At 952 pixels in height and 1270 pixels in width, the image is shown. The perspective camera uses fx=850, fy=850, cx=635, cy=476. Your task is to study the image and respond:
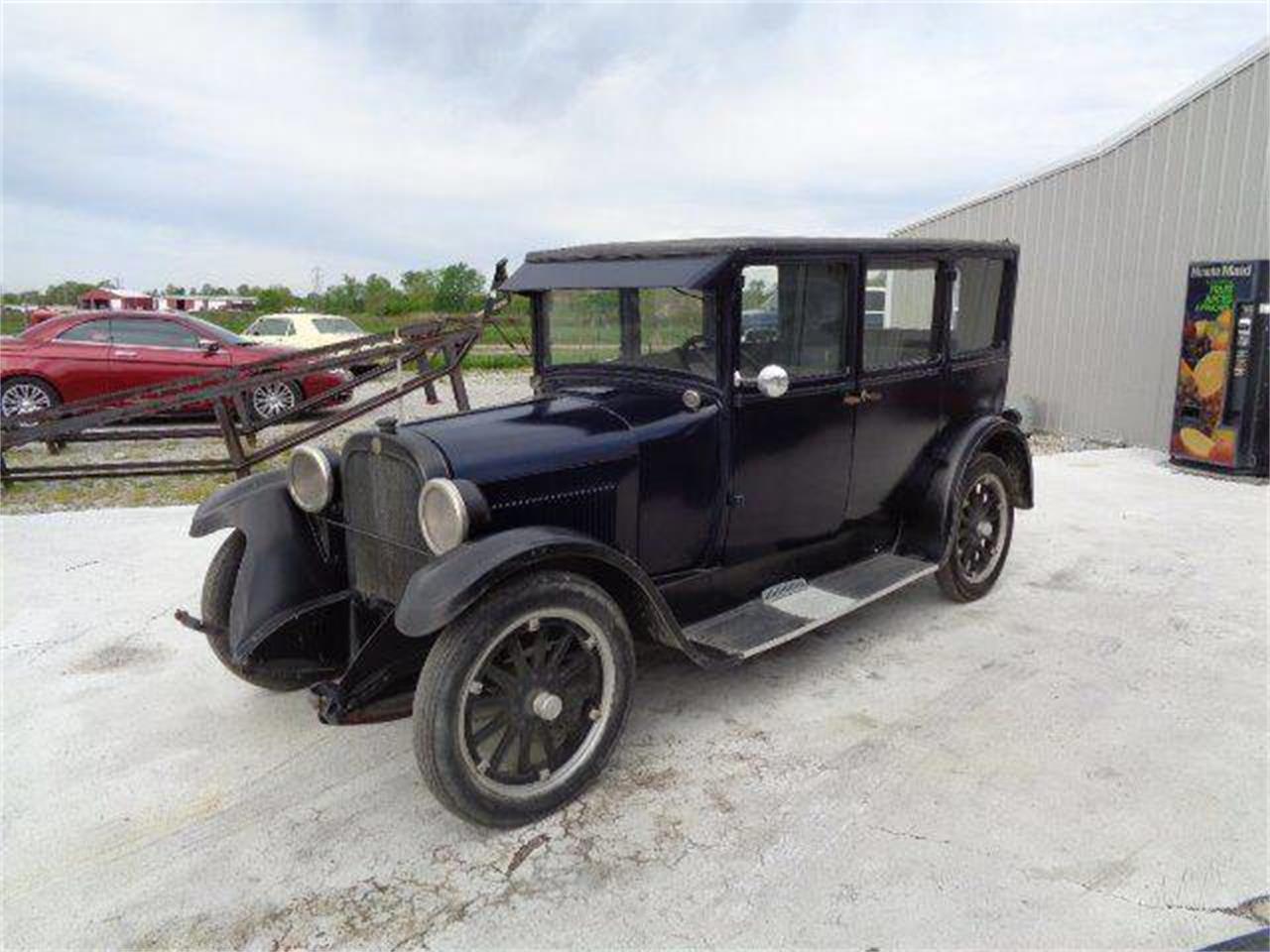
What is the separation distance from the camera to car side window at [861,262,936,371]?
12.8 ft

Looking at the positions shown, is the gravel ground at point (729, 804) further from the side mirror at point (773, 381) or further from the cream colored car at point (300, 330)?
the cream colored car at point (300, 330)

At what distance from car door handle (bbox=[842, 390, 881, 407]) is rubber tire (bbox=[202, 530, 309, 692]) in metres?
2.57

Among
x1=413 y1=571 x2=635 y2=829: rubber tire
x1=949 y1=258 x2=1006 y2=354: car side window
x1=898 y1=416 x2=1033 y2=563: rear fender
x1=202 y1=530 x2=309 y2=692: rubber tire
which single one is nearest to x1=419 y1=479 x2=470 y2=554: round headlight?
x1=413 y1=571 x2=635 y2=829: rubber tire

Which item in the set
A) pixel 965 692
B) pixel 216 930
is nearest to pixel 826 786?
pixel 965 692

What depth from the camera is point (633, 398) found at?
351 cm

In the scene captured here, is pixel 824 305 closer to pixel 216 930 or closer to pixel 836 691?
pixel 836 691

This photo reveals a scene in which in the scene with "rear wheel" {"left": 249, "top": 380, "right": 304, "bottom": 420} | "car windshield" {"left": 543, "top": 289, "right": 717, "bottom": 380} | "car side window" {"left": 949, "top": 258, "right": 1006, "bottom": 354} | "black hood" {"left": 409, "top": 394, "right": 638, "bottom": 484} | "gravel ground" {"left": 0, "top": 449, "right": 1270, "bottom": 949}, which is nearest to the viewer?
"gravel ground" {"left": 0, "top": 449, "right": 1270, "bottom": 949}

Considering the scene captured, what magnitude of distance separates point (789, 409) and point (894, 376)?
2.59 feet

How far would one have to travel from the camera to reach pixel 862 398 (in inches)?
153

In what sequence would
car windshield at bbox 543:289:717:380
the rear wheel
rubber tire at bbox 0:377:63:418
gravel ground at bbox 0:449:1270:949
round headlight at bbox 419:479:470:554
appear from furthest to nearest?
the rear wheel < rubber tire at bbox 0:377:63:418 < car windshield at bbox 543:289:717:380 < round headlight at bbox 419:479:470:554 < gravel ground at bbox 0:449:1270:949

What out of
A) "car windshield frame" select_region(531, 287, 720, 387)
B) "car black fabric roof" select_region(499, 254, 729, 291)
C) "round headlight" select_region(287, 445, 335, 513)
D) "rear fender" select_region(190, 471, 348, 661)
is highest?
"car black fabric roof" select_region(499, 254, 729, 291)

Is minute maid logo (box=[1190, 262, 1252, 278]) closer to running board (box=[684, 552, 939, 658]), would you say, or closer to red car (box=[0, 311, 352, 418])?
running board (box=[684, 552, 939, 658])

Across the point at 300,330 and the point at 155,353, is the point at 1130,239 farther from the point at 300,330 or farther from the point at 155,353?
the point at 300,330

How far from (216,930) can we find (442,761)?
0.71 meters
